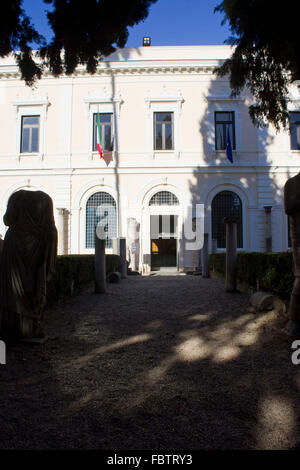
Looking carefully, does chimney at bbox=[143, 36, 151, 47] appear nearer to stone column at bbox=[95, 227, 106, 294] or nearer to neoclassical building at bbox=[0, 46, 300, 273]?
neoclassical building at bbox=[0, 46, 300, 273]

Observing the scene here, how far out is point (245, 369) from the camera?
3027 millimetres

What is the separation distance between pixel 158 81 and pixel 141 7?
1467 cm

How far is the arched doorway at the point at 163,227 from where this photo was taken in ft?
61.2

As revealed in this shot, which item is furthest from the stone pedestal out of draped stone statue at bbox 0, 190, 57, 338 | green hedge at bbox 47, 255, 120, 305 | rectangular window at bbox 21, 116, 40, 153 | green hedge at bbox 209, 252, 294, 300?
draped stone statue at bbox 0, 190, 57, 338

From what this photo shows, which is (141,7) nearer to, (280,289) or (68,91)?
(280,289)

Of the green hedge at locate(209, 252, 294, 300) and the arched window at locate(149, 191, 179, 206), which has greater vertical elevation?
the arched window at locate(149, 191, 179, 206)

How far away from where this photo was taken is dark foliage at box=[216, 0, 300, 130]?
520 cm

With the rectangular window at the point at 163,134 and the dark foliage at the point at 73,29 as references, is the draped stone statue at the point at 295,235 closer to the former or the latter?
the dark foliage at the point at 73,29

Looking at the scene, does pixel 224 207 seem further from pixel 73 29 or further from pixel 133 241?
pixel 73 29

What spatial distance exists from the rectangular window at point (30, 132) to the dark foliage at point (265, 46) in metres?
14.2

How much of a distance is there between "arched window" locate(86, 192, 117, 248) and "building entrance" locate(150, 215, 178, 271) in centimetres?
230

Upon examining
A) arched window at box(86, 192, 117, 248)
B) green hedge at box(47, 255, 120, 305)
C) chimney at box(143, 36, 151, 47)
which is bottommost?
green hedge at box(47, 255, 120, 305)

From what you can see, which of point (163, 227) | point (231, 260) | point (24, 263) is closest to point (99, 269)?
point (231, 260)
